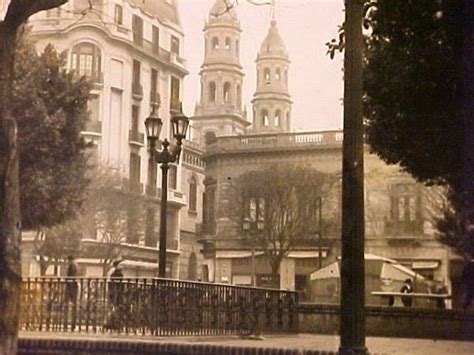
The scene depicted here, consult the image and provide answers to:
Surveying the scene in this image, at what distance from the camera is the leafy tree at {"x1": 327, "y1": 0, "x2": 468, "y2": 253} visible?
4.35 m

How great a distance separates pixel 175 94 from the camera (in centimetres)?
975

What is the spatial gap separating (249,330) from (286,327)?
0.84 metres

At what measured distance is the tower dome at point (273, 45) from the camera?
929 centimetres

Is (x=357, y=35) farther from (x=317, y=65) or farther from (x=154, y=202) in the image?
(x=154, y=202)

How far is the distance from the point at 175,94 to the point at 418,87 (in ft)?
16.1

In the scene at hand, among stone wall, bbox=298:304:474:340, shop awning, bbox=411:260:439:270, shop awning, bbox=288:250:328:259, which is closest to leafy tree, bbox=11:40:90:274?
shop awning, bbox=288:250:328:259

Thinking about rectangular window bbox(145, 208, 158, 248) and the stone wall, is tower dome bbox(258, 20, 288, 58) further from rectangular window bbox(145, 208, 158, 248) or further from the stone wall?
the stone wall

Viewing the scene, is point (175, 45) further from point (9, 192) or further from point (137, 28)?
point (9, 192)

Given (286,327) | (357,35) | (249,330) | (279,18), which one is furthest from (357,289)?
(279,18)

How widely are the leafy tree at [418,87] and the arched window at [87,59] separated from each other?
4.67m

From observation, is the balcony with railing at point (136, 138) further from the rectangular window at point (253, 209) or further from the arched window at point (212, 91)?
the rectangular window at point (253, 209)

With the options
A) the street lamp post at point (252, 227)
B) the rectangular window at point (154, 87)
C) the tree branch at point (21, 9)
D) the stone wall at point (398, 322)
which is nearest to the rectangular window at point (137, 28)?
the rectangular window at point (154, 87)

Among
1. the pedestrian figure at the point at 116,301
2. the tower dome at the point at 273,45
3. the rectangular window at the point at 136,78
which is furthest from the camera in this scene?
the rectangular window at the point at 136,78

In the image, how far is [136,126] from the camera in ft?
32.3
